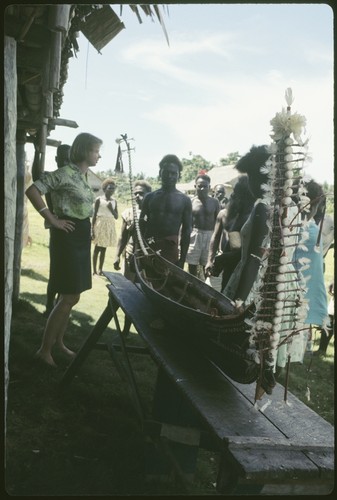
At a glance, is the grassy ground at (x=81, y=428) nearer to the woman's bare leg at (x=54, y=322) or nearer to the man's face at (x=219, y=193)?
the woman's bare leg at (x=54, y=322)

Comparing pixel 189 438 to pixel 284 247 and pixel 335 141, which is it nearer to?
pixel 284 247

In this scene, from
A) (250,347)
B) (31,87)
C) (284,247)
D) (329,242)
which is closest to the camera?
(284,247)

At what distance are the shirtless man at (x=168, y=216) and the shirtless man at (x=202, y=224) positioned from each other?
6.14ft

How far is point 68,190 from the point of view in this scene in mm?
4008

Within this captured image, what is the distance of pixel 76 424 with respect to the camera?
345 centimetres

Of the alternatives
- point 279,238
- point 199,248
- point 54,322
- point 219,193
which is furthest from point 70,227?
point 219,193

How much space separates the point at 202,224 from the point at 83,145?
411 centimetres

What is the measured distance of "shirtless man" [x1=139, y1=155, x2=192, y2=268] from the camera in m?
5.77

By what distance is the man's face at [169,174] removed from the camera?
19.0 ft

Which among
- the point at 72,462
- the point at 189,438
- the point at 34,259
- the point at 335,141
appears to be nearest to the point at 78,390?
the point at 72,462

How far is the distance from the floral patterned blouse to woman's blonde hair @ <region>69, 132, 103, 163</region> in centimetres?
10

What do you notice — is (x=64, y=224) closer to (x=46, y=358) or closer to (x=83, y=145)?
(x=83, y=145)

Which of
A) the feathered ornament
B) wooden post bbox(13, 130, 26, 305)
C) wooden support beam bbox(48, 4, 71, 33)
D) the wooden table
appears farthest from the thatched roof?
the wooden table

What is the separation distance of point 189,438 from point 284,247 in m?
1.19
